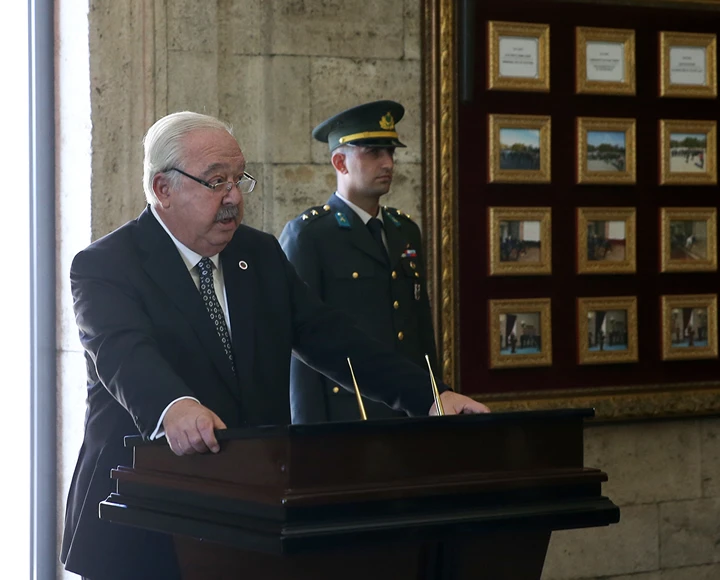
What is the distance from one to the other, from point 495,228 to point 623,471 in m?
1.31

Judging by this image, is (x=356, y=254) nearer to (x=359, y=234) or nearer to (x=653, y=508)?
(x=359, y=234)

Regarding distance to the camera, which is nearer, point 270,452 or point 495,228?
point 270,452

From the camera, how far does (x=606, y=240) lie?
5613 mm

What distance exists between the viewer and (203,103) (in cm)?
475

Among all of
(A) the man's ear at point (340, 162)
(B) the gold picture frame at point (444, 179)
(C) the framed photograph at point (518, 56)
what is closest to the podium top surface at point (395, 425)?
(A) the man's ear at point (340, 162)

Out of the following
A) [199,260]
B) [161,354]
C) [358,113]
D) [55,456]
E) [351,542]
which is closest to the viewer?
[351,542]

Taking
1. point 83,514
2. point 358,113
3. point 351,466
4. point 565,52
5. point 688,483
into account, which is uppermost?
point 565,52

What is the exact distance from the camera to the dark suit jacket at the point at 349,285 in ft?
14.6

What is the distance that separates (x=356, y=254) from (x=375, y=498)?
260cm

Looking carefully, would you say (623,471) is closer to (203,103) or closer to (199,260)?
(203,103)

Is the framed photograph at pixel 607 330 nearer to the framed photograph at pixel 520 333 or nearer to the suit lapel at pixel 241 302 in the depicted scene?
the framed photograph at pixel 520 333

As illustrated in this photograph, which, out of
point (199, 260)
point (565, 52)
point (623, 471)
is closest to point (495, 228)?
point (565, 52)

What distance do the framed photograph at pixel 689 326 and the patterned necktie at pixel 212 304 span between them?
344 centimetres

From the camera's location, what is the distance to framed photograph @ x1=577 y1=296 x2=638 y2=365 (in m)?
5.56
